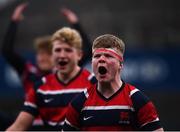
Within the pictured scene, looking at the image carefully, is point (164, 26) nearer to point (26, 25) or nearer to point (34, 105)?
point (26, 25)

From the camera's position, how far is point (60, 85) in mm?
6508

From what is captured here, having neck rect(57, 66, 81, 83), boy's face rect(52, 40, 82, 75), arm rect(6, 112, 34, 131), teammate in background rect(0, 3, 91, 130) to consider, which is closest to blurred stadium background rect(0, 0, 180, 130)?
teammate in background rect(0, 3, 91, 130)

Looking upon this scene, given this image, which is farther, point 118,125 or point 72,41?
point 72,41

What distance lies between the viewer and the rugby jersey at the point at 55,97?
641 centimetres

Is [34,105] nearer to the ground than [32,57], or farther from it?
farther from it

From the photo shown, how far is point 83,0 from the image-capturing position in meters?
17.8

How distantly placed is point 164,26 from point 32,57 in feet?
14.3

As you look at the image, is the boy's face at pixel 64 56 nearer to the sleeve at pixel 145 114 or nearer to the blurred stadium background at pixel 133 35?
the sleeve at pixel 145 114

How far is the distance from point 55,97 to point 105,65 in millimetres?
1527

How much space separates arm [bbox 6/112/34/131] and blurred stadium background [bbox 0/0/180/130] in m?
5.41

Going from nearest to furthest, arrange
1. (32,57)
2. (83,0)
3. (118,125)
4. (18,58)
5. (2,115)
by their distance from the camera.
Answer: (118,125)
(2,115)
(18,58)
(32,57)
(83,0)

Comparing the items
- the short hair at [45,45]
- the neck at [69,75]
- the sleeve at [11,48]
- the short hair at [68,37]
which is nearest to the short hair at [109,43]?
the short hair at [68,37]

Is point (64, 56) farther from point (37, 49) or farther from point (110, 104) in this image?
point (37, 49)

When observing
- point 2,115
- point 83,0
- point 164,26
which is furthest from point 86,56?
point 83,0
